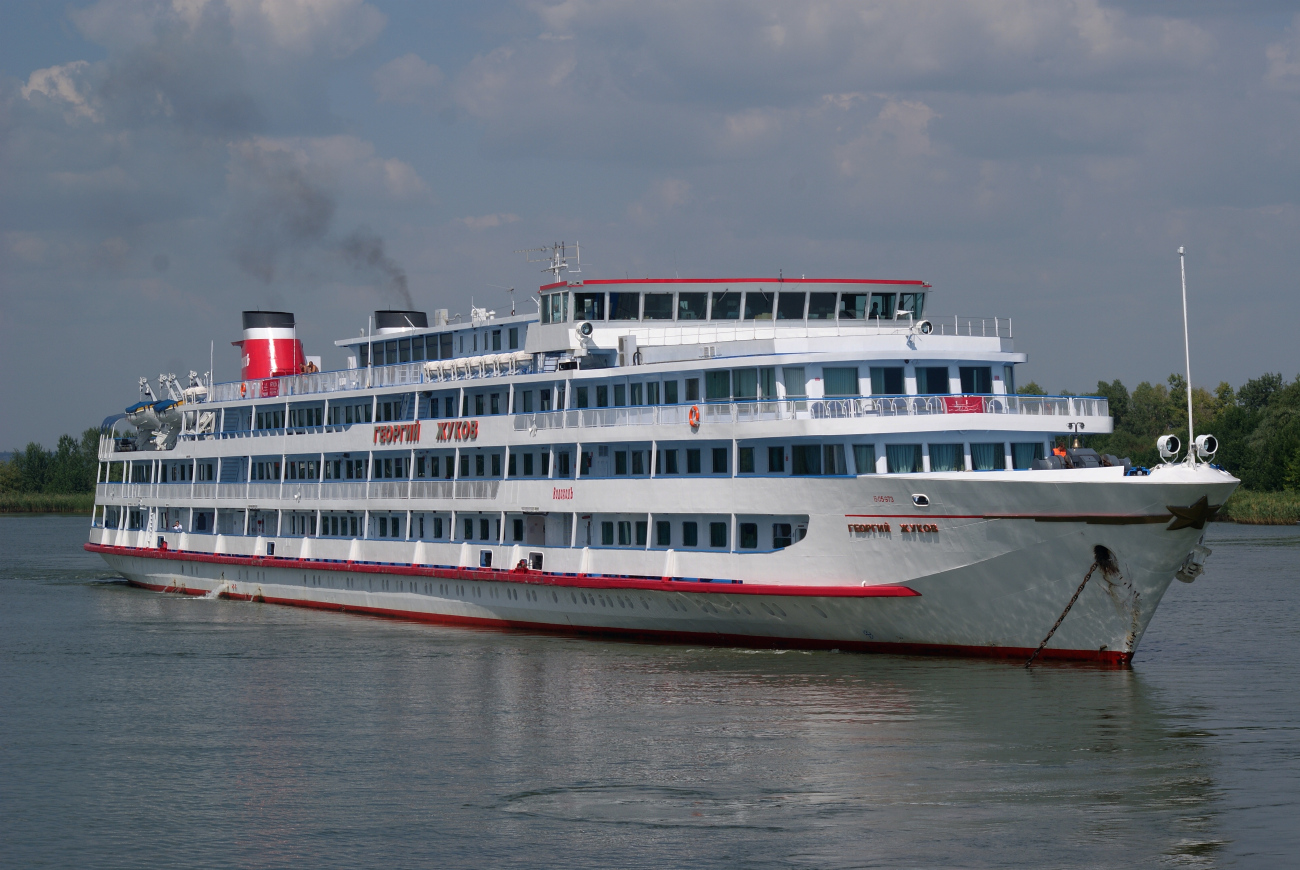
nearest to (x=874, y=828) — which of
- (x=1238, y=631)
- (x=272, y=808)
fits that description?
(x=272, y=808)

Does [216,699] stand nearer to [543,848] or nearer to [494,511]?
[494,511]

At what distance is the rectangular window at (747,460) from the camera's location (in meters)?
32.8

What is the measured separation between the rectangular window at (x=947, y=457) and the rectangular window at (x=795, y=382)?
3.10 meters

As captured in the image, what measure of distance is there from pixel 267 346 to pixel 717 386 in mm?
25331

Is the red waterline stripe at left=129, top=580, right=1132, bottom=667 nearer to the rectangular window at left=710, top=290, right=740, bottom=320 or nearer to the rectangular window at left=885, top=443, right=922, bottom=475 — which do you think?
the rectangular window at left=885, top=443, right=922, bottom=475

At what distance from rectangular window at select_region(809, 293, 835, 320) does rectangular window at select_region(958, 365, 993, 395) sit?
16.6 ft

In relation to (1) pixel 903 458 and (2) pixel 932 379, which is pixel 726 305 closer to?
(2) pixel 932 379

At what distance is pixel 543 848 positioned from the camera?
18766mm

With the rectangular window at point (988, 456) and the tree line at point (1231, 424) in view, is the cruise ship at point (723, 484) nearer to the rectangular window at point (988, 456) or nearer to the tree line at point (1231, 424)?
the rectangular window at point (988, 456)

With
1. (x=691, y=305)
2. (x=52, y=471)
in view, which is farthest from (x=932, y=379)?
(x=52, y=471)

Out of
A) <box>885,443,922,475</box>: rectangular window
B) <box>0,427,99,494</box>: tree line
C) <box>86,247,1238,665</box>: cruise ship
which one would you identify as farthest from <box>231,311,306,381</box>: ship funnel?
<box>0,427,99,494</box>: tree line

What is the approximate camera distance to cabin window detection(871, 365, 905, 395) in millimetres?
32375

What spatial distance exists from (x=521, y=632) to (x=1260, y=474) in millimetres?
83089

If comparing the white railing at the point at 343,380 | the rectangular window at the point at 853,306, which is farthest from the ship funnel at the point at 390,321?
the rectangular window at the point at 853,306
